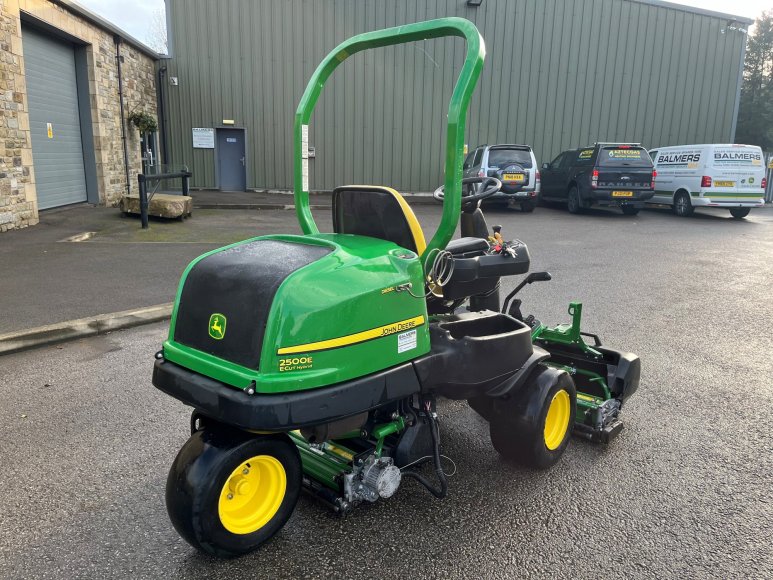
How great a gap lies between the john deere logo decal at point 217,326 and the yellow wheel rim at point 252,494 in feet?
1.74

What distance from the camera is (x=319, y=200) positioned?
18.8 metres

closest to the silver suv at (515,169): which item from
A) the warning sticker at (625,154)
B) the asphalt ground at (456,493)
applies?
the warning sticker at (625,154)

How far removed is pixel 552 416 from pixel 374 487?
4.36 feet

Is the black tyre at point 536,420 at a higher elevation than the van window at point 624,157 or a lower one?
lower

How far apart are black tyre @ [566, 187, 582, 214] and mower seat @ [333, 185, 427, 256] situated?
47.9 feet

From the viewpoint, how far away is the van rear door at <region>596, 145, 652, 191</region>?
15.4 metres

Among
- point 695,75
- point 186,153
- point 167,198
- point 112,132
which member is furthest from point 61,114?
point 695,75

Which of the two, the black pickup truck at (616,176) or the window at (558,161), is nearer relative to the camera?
the black pickup truck at (616,176)

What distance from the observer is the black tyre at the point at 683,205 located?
16.3m

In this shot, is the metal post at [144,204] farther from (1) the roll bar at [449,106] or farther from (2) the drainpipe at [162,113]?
(2) the drainpipe at [162,113]

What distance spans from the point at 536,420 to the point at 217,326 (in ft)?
5.77

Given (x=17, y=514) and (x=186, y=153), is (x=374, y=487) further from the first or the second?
(x=186, y=153)

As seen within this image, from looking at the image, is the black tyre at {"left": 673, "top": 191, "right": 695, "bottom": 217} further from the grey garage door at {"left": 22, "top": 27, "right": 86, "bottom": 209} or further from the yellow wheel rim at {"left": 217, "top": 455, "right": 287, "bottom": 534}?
the yellow wheel rim at {"left": 217, "top": 455, "right": 287, "bottom": 534}

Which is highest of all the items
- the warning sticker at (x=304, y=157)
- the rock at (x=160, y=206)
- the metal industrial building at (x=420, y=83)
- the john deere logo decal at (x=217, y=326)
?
the metal industrial building at (x=420, y=83)
